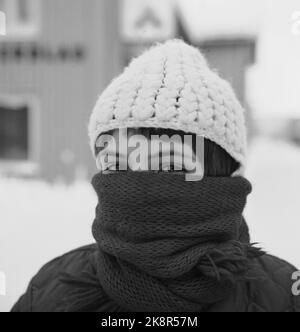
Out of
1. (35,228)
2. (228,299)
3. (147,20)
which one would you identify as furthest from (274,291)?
(147,20)

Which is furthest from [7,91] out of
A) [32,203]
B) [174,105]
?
[174,105]

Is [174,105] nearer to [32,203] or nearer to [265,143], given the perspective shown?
[265,143]

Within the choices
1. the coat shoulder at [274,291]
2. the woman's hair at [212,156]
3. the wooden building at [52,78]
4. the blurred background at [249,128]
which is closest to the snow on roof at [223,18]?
the blurred background at [249,128]

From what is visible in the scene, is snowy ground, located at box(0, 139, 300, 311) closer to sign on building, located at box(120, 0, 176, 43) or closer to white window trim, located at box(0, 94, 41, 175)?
sign on building, located at box(120, 0, 176, 43)

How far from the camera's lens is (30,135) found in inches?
125

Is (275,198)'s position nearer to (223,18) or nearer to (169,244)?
(169,244)

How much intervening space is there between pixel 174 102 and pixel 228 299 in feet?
1.26

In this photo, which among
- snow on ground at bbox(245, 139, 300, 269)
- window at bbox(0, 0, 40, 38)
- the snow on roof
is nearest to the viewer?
snow on ground at bbox(245, 139, 300, 269)

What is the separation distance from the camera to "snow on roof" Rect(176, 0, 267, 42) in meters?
1.25

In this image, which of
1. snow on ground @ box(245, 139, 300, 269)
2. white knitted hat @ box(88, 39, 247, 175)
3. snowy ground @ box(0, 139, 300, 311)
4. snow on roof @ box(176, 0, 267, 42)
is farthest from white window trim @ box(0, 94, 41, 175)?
white knitted hat @ box(88, 39, 247, 175)

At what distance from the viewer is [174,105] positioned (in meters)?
0.63

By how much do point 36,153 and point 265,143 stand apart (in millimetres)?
2382

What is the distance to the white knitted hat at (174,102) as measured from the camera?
24.7 inches

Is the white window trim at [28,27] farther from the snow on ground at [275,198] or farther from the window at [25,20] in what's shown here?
the snow on ground at [275,198]
